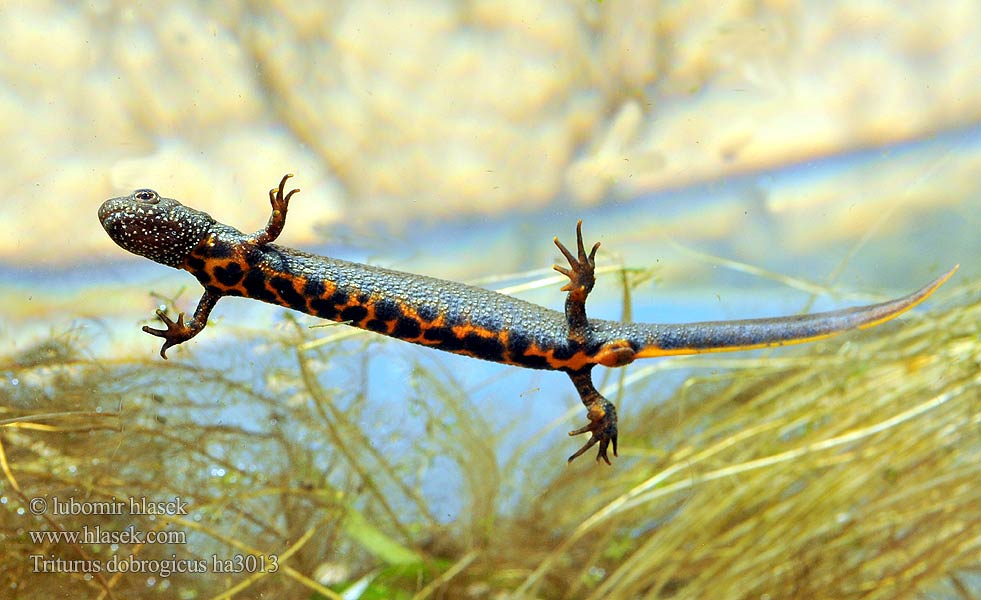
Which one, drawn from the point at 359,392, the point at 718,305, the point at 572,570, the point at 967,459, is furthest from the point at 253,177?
the point at 967,459

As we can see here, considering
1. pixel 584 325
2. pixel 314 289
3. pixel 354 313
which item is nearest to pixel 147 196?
pixel 314 289

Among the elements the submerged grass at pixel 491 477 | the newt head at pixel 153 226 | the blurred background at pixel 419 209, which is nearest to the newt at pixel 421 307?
the newt head at pixel 153 226

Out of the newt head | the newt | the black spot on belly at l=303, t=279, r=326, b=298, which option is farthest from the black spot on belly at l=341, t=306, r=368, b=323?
the newt head

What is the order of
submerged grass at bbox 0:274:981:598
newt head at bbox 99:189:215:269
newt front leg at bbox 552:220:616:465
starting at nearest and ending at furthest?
1. newt head at bbox 99:189:215:269
2. newt front leg at bbox 552:220:616:465
3. submerged grass at bbox 0:274:981:598

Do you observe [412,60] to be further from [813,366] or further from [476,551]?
[813,366]

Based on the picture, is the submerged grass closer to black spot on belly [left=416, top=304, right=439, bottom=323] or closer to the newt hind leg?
the newt hind leg

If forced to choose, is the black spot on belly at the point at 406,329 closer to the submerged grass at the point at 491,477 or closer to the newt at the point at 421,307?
the newt at the point at 421,307

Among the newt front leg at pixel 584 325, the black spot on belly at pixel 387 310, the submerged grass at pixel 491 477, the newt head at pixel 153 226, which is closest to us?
the newt head at pixel 153 226
